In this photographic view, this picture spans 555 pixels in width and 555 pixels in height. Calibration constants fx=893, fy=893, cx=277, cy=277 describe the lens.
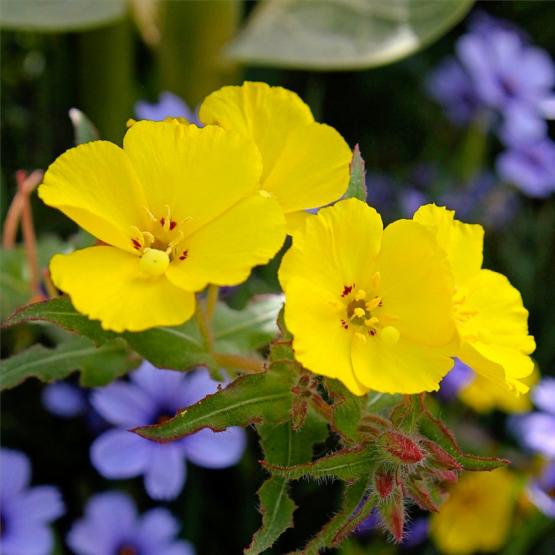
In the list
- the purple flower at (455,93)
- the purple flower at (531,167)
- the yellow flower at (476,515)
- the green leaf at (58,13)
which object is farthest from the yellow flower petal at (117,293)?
the purple flower at (455,93)

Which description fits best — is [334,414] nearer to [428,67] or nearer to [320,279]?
[320,279]

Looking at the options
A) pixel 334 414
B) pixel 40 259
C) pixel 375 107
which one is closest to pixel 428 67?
pixel 375 107

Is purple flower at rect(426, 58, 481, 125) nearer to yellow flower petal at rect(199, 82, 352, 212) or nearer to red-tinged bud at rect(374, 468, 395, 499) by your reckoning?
yellow flower petal at rect(199, 82, 352, 212)

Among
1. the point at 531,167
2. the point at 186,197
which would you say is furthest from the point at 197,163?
the point at 531,167

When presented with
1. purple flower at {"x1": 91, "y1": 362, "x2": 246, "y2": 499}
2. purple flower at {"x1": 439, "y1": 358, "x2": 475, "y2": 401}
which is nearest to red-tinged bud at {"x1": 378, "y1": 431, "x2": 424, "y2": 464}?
purple flower at {"x1": 91, "y1": 362, "x2": 246, "y2": 499}

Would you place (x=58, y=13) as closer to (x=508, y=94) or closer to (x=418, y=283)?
(x=508, y=94)
